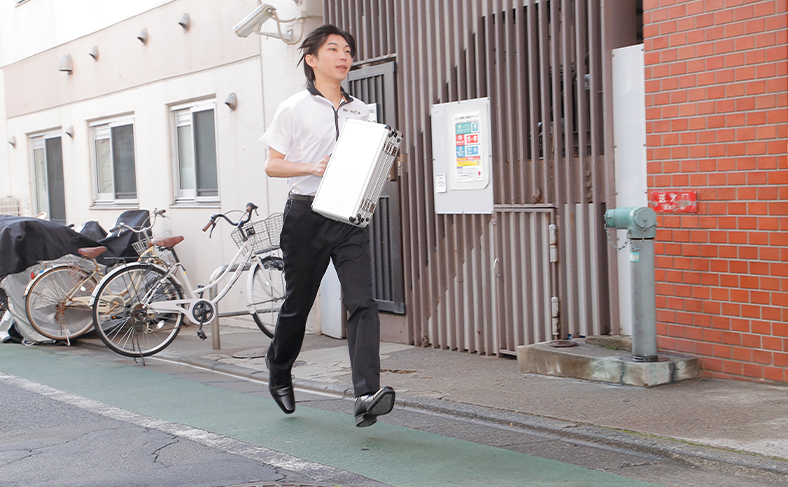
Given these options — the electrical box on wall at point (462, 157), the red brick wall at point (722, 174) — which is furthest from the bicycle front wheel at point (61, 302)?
the red brick wall at point (722, 174)

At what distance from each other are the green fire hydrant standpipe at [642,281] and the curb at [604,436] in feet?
3.22

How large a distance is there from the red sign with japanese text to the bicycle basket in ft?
12.4

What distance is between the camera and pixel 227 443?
16.7ft

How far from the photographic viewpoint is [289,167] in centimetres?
519

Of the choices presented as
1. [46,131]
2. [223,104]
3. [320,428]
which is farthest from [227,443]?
[46,131]

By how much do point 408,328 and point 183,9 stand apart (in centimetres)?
560

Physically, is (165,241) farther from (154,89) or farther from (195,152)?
(154,89)

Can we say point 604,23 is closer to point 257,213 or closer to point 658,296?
point 658,296

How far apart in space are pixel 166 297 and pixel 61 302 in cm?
171

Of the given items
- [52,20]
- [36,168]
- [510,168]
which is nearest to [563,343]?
[510,168]

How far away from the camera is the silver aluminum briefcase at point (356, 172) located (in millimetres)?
4914

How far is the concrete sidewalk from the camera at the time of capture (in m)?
4.52

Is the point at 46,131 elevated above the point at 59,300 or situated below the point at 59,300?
above

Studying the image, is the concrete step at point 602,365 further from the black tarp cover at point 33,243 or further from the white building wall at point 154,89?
the black tarp cover at point 33,243
